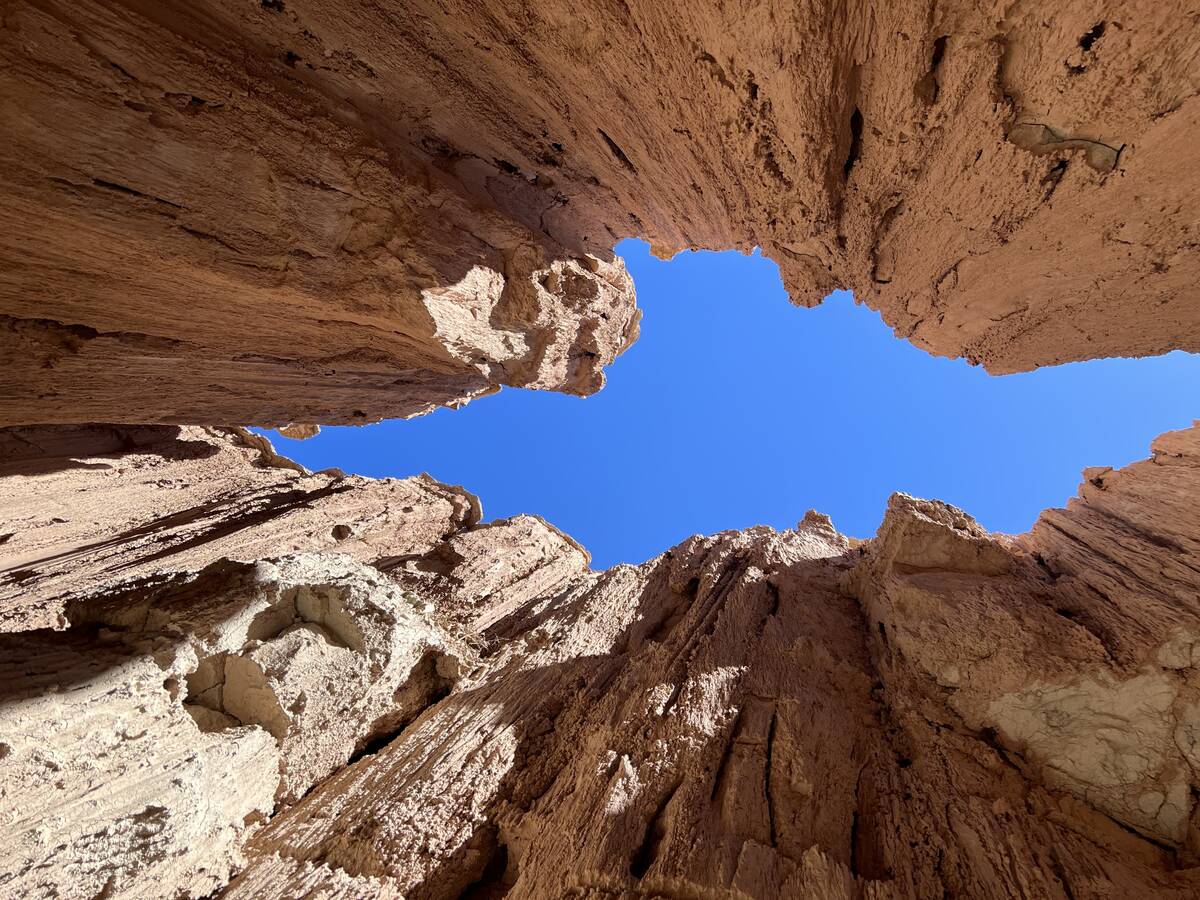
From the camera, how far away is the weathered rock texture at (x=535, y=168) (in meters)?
3.86

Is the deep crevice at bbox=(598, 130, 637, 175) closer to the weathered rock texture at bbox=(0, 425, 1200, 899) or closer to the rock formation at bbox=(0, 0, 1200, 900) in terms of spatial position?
the rock formation at bbox=(0, 0, 1200, 900)

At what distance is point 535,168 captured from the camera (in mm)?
7418

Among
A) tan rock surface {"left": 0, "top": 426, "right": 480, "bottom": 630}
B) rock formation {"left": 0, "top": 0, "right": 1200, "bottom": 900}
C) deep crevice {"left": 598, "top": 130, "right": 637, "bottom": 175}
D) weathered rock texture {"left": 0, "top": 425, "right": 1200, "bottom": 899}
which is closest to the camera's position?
rock formation {"left": 0, "top": 0, "right": 1200, "bottom": 900}

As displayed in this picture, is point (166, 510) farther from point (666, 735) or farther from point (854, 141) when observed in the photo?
point (854, 141)

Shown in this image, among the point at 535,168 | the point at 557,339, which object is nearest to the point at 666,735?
the point at 557,339

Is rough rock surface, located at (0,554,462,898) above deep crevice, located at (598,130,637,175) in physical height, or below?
below

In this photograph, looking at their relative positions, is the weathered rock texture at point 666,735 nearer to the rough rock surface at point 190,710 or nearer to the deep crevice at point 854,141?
the rough rock surface at point 190,710

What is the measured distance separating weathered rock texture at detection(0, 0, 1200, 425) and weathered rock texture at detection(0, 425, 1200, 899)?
3.28 m

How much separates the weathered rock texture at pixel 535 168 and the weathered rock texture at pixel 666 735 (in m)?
3.28

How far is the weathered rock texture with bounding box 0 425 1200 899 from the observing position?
4.27 m

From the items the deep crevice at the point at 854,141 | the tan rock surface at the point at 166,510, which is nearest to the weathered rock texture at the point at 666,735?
the deep crevice at the point at 854,141

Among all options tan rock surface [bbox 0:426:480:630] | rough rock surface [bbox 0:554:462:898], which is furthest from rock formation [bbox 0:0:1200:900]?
tan rock surface [bbox 0:426:480:630]

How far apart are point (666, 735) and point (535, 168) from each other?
797 cm

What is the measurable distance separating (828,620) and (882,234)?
5882 mm
